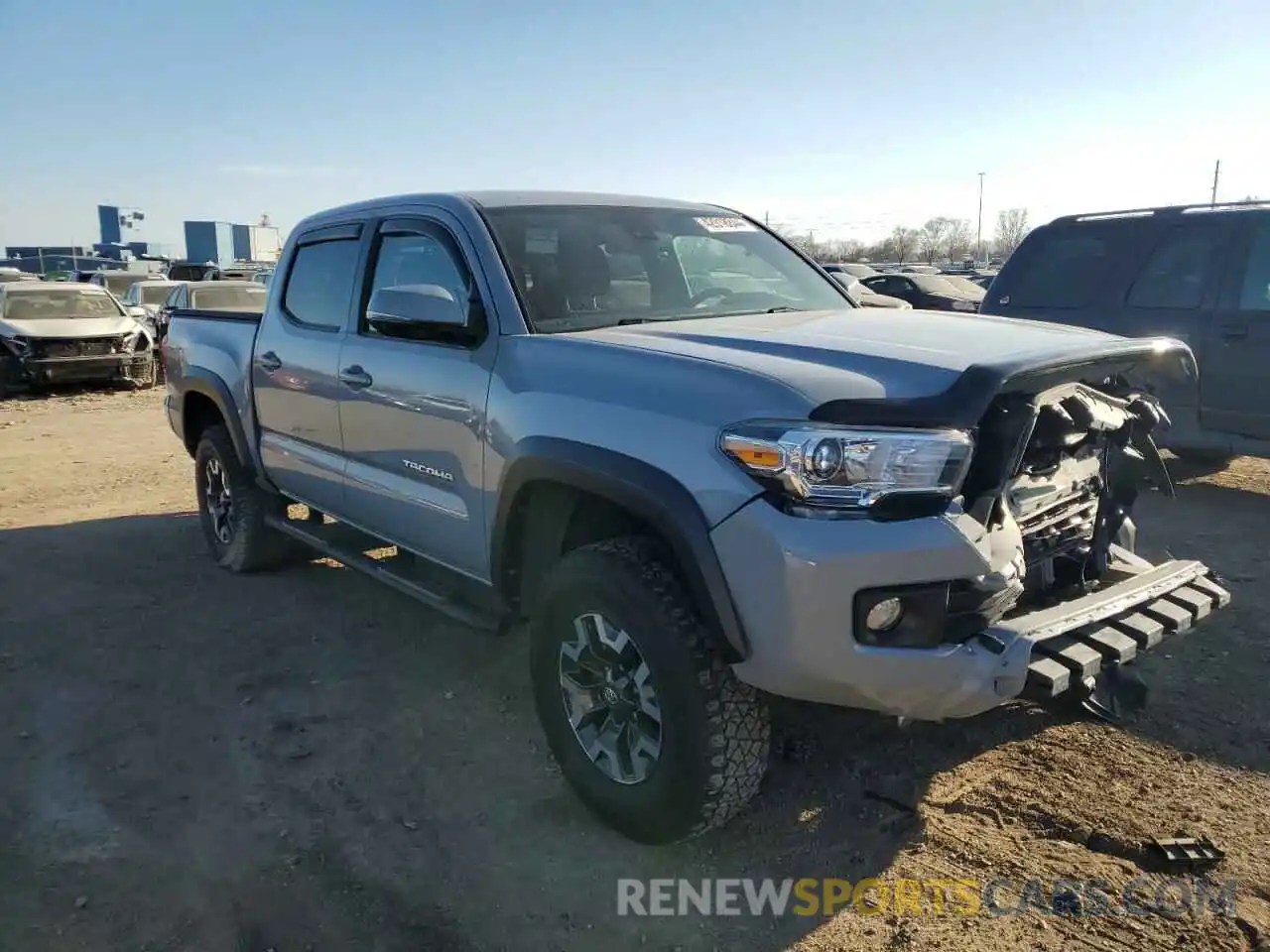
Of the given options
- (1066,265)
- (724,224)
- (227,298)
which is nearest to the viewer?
(724,224)

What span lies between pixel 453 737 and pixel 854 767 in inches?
58.7

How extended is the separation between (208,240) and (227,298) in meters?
57.0

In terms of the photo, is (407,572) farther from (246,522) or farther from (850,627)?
(850,627)

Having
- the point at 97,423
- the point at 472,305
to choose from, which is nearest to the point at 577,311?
the point at 472,305

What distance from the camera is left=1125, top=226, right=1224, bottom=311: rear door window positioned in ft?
22.4

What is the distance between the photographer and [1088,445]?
11.0 feet

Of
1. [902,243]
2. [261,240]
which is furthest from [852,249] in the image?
[261,240]

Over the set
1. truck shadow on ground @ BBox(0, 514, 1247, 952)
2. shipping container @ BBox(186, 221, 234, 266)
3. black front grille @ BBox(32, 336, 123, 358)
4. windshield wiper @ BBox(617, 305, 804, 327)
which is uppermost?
shipping container @ BBox(186, 221, 234, 266)

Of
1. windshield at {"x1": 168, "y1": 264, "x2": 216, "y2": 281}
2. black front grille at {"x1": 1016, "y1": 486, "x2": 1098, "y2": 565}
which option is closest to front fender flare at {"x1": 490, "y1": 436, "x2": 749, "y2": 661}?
black front grille at {"x1": 1016, "y1": 486, "x2": 1098, "y2": 565}

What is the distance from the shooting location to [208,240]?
67625mm

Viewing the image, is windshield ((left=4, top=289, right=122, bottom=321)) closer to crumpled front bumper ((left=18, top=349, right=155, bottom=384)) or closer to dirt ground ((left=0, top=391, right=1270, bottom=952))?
crumpled front bumper ((left=18, top=349, right=155, bottom=384))

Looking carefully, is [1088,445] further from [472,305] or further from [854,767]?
[472,305]

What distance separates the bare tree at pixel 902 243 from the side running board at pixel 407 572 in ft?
276

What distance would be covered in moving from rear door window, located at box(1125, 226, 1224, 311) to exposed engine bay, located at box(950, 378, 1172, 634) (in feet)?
12.7
